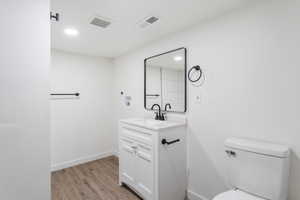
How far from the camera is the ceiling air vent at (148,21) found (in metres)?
1.75

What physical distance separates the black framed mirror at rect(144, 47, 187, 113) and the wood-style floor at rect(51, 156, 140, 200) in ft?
4.16

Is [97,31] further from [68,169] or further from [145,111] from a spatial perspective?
[68,169]

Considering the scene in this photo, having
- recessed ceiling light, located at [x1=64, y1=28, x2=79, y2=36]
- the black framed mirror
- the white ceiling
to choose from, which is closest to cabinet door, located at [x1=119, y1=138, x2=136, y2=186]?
the black framed mirror

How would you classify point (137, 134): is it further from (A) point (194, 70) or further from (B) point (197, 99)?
(A) point (194, 70)

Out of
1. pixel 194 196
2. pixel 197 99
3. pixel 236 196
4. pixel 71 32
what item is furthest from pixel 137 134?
pixel 71 32

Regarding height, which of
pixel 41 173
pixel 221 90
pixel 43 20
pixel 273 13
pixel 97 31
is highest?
pixel 97 31

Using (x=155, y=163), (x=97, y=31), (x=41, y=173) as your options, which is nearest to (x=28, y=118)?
(x=41, y=173)

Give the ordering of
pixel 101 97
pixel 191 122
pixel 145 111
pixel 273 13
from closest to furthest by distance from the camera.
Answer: pixel 273 13 → pixel 191 122 → pixel 145 111 → pixel 101 97

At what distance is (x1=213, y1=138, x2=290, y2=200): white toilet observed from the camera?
1.19m

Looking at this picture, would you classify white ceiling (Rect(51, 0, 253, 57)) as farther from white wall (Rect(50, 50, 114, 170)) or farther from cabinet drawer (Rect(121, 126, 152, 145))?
cabinet drawer (Rect(121, 126, 152, 145))

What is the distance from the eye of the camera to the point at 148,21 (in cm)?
181

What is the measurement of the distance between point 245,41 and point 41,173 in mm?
1936

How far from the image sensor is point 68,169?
113 inches

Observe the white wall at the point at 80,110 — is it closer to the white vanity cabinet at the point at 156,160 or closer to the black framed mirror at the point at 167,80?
the black framed mirror at the point at 167,80
